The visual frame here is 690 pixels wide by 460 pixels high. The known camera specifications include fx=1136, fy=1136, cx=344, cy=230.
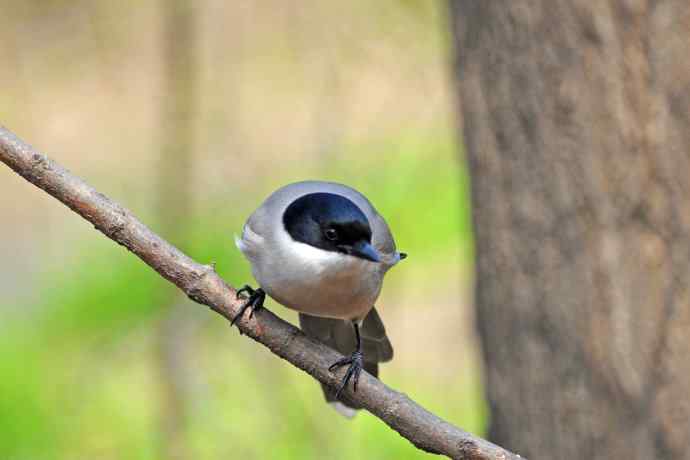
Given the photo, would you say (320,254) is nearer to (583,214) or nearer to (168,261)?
(168,261)

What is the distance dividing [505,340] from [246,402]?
2392 mm

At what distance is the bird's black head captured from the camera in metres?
2.99

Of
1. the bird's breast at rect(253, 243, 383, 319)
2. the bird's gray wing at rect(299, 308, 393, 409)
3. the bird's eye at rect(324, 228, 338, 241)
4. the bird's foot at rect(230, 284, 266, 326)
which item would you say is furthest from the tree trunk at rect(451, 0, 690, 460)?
the bird's foot at rect(230, 284, 266, 326)

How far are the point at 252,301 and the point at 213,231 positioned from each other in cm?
312

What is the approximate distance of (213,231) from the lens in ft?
19.9

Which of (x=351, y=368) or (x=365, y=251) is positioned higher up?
(x=365, y=251)

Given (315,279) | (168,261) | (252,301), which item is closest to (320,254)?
(315,279)

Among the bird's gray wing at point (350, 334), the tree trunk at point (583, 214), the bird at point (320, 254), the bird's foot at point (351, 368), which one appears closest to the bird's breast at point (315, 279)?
the bird at point (320, 254)

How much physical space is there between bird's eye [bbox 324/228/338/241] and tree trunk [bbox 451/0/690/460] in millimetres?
1325

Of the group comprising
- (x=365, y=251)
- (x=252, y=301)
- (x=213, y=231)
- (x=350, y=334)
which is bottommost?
(x=213, y=231)

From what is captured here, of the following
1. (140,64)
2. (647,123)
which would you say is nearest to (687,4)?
(647,123)

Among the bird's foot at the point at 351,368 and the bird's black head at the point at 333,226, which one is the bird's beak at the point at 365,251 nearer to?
the bird's black head at the point at 333,226

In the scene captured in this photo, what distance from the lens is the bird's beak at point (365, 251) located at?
301 cm

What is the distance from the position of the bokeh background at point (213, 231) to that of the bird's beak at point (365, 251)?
2.19 meters
